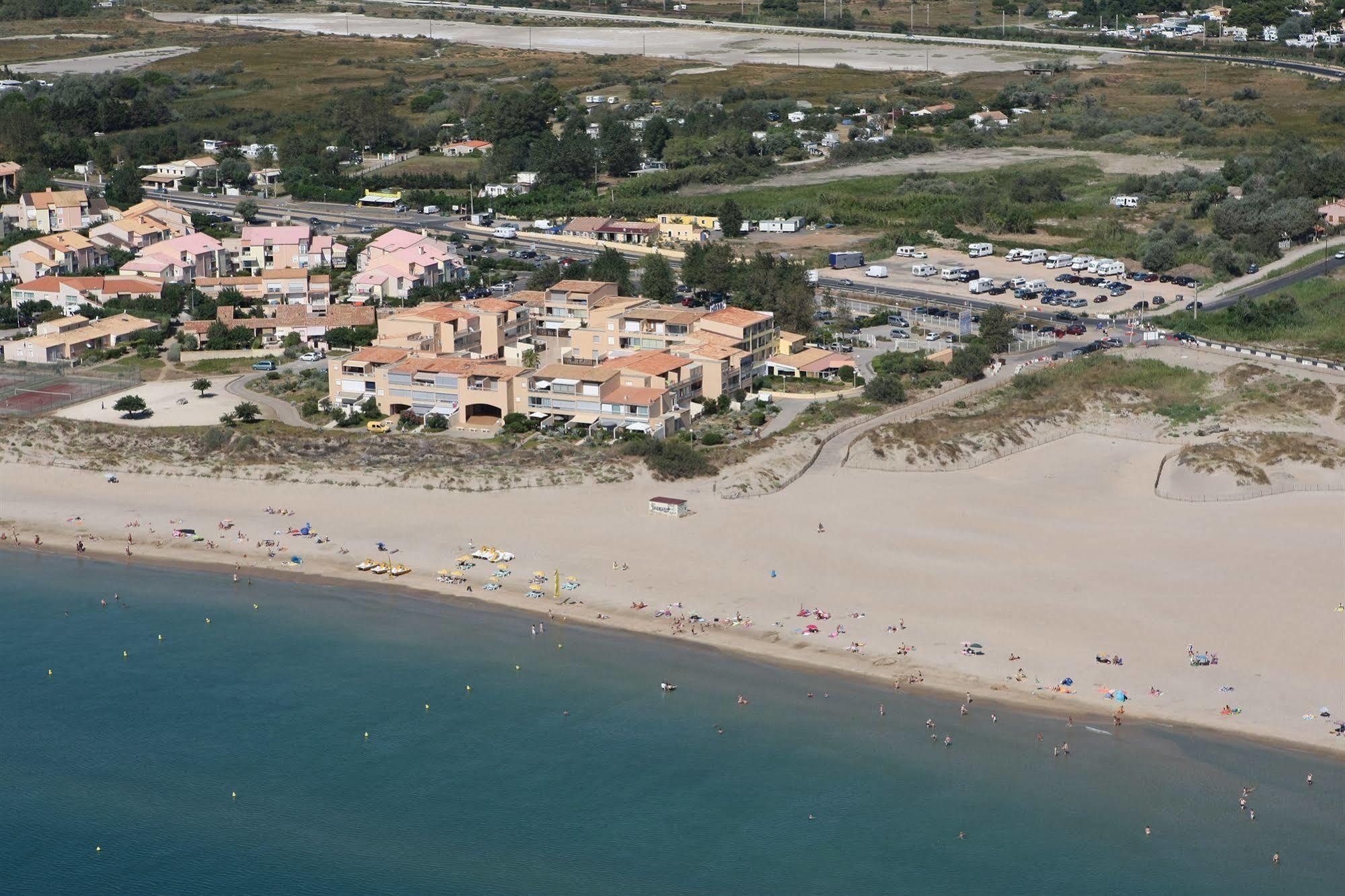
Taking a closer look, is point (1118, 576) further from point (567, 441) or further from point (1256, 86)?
point (1256, 86)

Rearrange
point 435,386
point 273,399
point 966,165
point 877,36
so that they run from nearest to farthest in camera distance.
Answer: point 435,386 < point 273,399 < point 966,165 < point 877,36

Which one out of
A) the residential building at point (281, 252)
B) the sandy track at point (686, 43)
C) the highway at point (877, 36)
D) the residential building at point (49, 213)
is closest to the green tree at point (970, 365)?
the residential building at point (281, 252)

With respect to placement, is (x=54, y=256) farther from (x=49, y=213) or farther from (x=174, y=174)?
(x=174, y=174)

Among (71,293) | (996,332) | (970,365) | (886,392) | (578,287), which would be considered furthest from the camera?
(71,293)

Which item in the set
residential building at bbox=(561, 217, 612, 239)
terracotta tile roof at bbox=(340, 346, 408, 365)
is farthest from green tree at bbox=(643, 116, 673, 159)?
terracotta tile roof at bbox=(340, 346, 408, 365)

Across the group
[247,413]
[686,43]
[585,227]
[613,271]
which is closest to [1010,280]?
[613,271]

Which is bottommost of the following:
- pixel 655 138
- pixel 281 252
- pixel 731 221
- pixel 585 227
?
pixel 281 252

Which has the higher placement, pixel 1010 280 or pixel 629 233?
pixel 629 233
